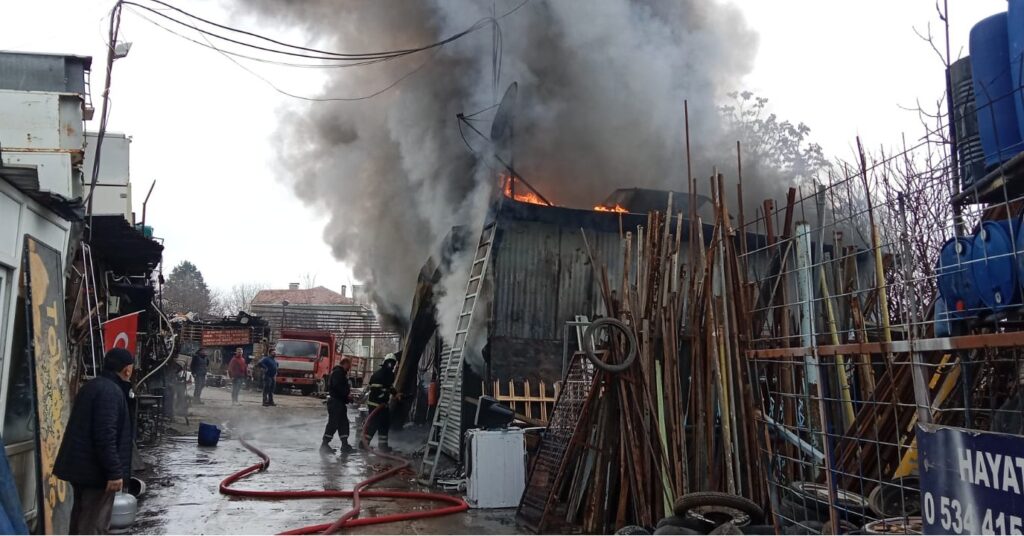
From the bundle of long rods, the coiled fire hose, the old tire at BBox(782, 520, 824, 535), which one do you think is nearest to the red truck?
the coiled fire hose

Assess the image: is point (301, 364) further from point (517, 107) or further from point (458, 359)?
point (458, 359)

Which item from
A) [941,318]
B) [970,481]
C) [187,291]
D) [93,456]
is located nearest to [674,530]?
[970,481]

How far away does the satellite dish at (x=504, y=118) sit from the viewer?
11.5 metres

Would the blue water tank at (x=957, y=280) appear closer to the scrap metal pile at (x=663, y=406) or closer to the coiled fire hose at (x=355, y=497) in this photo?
the scrap metal pile at (x=663, y=406)

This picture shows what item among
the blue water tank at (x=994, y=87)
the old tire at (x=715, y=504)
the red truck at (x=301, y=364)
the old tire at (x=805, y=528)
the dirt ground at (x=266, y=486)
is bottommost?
the dirt ground at (x=266, y=486)

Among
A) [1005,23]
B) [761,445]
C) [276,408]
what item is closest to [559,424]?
[761,445]

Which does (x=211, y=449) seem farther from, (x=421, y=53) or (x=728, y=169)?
(x=728, y=169)

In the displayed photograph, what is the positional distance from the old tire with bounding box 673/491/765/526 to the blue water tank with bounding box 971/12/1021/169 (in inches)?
102

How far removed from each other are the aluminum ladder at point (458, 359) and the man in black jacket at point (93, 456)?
5.07 meters

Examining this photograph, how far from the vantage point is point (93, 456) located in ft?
14.9

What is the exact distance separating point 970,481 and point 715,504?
6.08ft

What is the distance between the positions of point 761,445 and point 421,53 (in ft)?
37.8

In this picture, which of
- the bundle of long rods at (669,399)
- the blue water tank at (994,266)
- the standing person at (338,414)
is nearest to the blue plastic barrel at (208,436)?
→ the standing person at (338,414)

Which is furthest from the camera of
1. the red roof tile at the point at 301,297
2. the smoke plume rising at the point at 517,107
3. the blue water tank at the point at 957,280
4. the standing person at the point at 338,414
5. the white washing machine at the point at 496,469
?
the red roof tile at the point at 301,297
